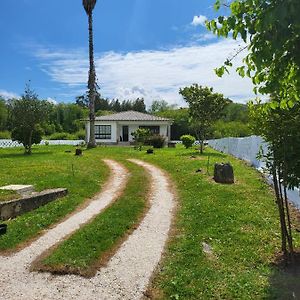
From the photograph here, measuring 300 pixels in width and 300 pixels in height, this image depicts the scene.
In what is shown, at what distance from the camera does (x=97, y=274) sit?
6.84 metres

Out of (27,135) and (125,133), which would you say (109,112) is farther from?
(27,135)

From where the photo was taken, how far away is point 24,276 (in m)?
6.70

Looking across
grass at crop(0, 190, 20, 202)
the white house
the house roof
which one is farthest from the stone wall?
the house roof

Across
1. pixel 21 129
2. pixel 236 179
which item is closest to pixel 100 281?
pixel 236 179

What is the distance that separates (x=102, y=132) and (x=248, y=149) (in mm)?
28437

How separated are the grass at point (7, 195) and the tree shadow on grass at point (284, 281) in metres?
6.97

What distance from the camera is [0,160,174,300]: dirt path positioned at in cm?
611

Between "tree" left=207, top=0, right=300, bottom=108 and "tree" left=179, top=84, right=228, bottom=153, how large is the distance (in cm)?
2452

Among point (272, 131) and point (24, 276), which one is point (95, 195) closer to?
point (24, 276)

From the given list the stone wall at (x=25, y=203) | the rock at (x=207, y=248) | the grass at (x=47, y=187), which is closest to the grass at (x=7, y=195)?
the stone wall at (x=25, y=203)

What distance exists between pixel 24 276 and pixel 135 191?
782cm

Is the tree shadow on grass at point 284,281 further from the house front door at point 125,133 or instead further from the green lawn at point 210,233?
the house front door at point 125,133

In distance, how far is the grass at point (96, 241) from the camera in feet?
23.2

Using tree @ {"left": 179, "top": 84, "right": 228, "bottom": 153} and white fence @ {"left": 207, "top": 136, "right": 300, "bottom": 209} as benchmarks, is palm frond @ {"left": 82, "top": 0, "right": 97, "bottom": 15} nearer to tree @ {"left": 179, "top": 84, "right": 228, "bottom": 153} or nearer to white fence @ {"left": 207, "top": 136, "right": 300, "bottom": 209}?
tree @ {"left": 179, "top": 84, "right": 228, "bottom": 153}
